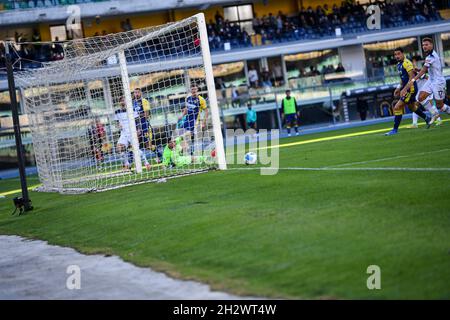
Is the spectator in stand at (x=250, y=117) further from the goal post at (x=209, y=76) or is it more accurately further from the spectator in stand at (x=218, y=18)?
the goal post at (x=209, y=76)

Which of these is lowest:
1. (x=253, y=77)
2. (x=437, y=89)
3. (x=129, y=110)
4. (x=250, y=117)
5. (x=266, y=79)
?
(x=250, y=117)

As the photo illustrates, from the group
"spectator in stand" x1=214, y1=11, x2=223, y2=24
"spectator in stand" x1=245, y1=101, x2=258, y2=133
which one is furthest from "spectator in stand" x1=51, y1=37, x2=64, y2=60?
"spectator in stand" x1=245, y1=101, x2=258, y2=133

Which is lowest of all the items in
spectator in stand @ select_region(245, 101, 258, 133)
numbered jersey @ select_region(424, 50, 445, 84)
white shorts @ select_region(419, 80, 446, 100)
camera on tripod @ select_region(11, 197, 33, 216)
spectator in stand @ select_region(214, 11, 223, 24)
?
camera on tripod @ select_region(11, 197, 33, 216)

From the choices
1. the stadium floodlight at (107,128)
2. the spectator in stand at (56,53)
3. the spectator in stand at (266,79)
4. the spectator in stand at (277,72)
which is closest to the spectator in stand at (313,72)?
the spectator in stand at (277,72)

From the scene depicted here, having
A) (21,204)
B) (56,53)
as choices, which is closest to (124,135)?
(21,204)

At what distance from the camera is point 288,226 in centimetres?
822

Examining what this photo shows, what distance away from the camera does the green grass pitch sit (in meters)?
6.05

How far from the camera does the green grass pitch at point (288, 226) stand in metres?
6.05

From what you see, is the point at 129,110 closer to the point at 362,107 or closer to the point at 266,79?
the point at 362,107

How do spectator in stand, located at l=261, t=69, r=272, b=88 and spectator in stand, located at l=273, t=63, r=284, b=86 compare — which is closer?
spectator in stand, located at l=261, t=69, r=272, b=88

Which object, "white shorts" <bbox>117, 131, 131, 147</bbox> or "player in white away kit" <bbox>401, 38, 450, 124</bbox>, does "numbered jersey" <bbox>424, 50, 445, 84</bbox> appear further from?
"white shorts" <bbox>117, 131, 131, 147</bbox>

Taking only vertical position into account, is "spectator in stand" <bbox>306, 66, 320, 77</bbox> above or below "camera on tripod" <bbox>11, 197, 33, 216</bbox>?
above

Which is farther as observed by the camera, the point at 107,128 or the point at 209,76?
the point at 107,128
